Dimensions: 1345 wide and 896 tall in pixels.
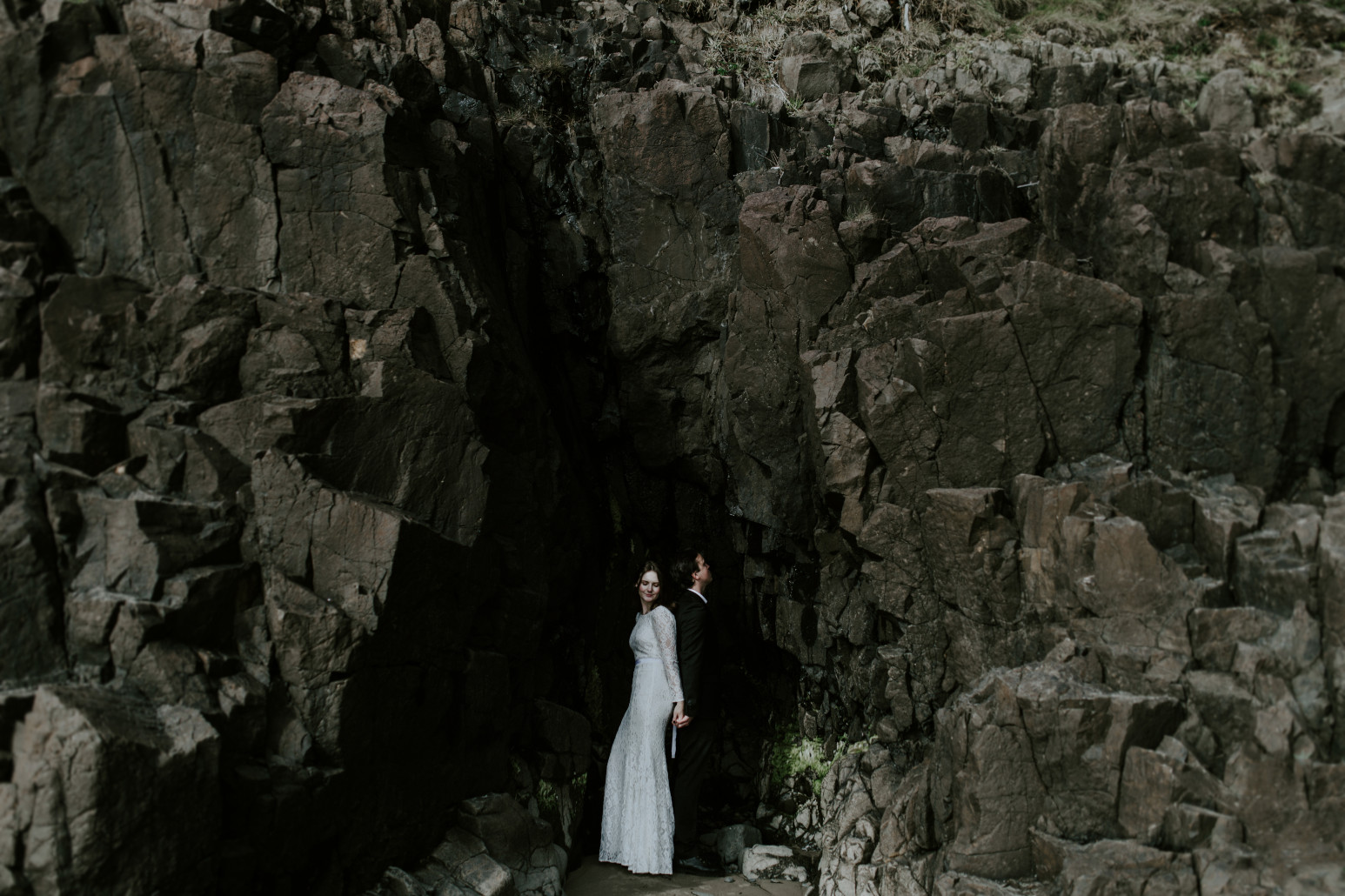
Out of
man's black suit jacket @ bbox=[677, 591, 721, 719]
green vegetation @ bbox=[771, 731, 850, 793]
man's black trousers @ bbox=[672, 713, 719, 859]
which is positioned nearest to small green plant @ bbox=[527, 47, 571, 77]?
man's black suit jacket @ bbox=[677, 591, 721, 719]

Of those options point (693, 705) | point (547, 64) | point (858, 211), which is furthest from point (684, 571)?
point (547, 64)

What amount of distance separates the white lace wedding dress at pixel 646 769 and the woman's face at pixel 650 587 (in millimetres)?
174

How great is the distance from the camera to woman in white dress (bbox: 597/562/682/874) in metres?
9.60

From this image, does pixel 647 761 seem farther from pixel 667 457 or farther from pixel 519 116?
pixel 519 116

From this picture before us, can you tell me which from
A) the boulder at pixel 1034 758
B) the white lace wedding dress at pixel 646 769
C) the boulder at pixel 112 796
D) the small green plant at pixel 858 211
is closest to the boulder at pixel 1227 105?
the small green plant at pixel 858 211

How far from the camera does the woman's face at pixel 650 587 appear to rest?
9.93 m

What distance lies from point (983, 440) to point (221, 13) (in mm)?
8503

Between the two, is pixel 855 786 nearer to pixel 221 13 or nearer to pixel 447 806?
pixel 447 806

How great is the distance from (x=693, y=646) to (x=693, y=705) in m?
0.62

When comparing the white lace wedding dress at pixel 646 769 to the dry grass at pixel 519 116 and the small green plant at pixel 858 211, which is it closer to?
the small green plant at pixel 858 211

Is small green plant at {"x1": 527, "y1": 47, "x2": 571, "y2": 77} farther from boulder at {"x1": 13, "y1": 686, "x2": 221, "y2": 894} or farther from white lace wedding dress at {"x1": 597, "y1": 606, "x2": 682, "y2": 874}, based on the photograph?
boulder at {"x1": 13, "y1": 686, "x2": 221, "y2": 894}

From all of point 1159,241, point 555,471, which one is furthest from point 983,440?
point 555,471

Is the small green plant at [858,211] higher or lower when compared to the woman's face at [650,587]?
higher

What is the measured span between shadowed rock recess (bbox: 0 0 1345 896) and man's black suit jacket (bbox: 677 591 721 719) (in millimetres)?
1563
